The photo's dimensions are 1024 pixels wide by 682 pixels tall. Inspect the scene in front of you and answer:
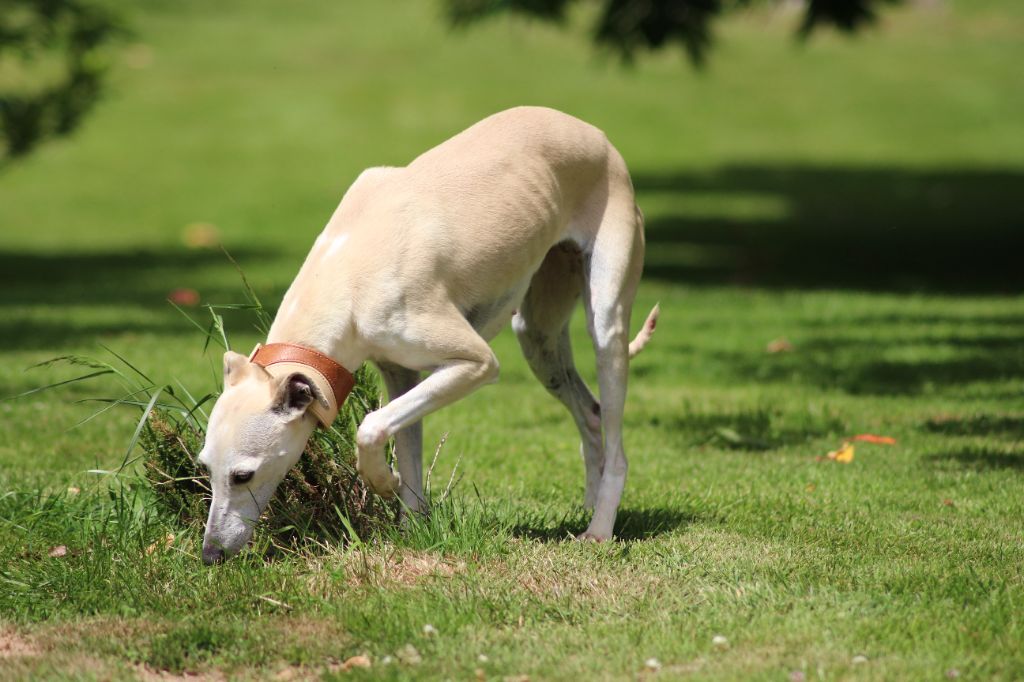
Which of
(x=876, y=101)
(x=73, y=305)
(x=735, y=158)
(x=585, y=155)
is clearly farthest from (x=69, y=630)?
(x=876, y=101)

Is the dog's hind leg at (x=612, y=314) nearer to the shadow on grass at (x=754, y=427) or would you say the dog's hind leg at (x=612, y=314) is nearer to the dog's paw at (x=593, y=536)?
the dog's paw at (x=593, y=536)

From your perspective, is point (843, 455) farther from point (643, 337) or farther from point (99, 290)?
point (99, 290)

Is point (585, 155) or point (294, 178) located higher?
point (585, 155)

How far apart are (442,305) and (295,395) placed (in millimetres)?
689

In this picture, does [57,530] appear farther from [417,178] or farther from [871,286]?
[871,286]

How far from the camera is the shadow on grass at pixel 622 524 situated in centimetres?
588

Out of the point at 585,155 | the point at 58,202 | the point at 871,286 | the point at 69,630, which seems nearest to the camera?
the point at 69,630

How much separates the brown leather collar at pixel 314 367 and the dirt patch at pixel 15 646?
1.25m

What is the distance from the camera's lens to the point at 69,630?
4.88m

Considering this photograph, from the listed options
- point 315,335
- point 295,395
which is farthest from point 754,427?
point 295,395

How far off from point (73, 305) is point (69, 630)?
9403 mm

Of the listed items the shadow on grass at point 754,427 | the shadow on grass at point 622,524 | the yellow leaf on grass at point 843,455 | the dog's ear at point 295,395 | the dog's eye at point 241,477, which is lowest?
the shadow on grass at point 754,427

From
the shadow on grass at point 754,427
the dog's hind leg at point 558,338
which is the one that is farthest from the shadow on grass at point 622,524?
the shadow on grass at point 754,427

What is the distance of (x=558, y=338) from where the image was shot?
21.2 ft
